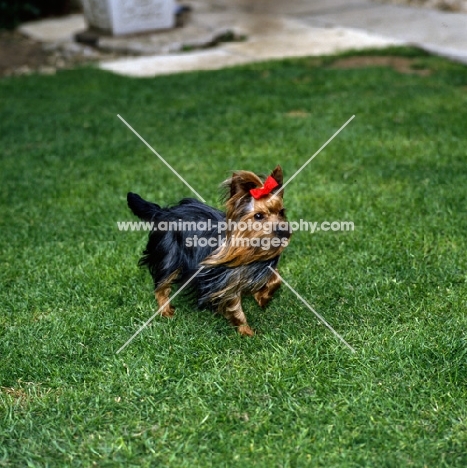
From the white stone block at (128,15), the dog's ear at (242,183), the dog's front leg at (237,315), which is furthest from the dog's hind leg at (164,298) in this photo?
the white stone block at (128,15)

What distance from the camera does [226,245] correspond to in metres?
3.49

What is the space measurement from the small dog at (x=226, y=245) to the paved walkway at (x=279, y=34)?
6.73m

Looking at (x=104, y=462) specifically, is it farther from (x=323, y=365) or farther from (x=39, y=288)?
(x=39, y=288)

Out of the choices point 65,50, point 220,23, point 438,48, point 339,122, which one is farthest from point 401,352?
point 220,23

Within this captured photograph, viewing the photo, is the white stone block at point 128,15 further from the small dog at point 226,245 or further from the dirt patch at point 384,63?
the small dog at point 226,245

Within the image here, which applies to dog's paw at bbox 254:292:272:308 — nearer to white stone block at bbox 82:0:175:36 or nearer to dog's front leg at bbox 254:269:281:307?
dog's front leg at bbox 254:269:281:307

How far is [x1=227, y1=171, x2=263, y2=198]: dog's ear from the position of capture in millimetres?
3275

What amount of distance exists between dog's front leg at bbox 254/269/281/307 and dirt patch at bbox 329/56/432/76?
6.17 meters

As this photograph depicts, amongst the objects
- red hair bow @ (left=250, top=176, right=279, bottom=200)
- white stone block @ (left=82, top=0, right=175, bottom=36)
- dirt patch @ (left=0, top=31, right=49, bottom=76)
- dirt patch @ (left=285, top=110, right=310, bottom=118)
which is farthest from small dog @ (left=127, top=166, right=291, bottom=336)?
white stone block @ (left=82, top=0, right=175, bottom=36)

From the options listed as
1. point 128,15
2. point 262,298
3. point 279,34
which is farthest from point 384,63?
point 262,298

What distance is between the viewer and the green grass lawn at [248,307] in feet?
10.3

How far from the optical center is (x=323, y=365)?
358 centimetres

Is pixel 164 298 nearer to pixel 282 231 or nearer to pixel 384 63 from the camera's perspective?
pixel 282 231

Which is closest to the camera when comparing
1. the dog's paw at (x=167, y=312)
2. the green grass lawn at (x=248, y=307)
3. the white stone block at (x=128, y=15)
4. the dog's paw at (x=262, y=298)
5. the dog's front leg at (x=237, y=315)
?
the green grass lawn at (x=248, y=307)
